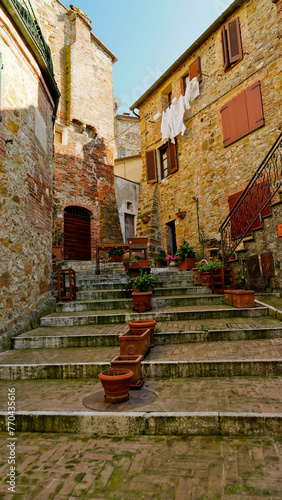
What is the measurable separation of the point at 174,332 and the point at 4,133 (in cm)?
374

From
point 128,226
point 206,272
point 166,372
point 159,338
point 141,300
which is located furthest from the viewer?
point 128,226

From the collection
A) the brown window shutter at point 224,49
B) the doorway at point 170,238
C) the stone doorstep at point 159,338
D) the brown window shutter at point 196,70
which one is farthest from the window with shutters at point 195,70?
the stone doorstep at point 159,338

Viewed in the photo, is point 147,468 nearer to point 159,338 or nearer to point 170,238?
point 159,338

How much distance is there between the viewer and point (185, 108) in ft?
40.0

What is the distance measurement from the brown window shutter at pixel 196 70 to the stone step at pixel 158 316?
400 inches

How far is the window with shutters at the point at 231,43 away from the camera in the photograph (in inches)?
392

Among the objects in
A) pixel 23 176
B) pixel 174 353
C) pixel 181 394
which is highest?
pixel 23 176

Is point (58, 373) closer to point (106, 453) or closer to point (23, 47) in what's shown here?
point (106, 453)

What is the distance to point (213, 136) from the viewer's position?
1083 cm

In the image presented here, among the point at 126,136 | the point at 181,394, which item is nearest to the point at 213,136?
the point at 181,394

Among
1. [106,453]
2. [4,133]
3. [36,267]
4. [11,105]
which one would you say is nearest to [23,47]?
[11,105]

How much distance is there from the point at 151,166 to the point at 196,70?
4216mm

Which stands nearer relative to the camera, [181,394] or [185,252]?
[181,394]

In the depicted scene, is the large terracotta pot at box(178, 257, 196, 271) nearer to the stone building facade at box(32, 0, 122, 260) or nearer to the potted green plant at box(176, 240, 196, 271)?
the potted green plant at box(176, 240, 196, 271)
